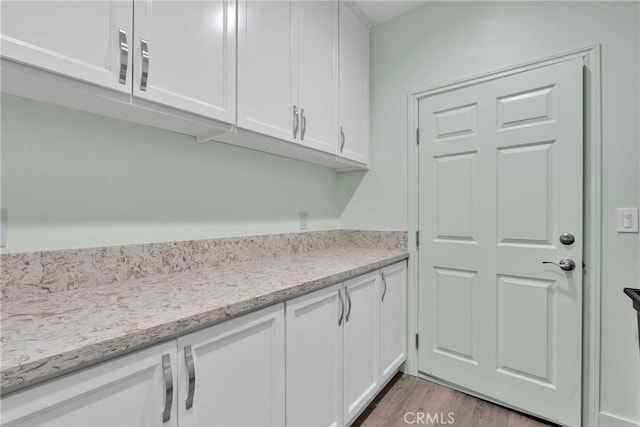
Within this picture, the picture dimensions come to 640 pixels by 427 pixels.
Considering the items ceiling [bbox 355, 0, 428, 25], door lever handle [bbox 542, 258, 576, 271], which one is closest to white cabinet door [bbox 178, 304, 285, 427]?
door lever handle [bbox 542, 258, 576, 271]

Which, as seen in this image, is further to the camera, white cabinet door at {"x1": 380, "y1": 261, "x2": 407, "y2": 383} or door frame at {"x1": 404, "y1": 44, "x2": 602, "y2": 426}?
white cabinet door at {"x1": 380, "y1": 261, "x2": 407, "y2": 383}

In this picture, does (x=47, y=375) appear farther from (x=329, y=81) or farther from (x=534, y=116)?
(x=534, y=116)

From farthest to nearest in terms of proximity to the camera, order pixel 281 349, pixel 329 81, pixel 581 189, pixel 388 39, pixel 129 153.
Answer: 1. pixel 388 39
2. pixel 329 81
3. pixel 581 189
4. pixel 129 153
5. pixel 281 349

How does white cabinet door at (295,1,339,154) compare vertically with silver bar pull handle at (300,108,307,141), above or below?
above

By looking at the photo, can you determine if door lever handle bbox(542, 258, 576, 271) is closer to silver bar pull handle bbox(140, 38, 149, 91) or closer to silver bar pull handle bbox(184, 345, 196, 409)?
silver bar pull handle bbox(184, 345, 196, 409)

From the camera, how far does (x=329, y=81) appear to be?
1.78 metres

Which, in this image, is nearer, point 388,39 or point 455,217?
point 455,217

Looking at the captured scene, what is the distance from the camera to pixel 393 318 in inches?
73.0

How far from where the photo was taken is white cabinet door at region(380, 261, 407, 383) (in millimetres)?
1722

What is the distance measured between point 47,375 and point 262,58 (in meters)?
1.33

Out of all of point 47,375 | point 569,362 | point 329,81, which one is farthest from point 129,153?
point 569,362

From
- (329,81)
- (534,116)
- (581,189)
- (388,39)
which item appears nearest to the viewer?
(581,189)

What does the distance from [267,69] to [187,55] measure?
40 cm

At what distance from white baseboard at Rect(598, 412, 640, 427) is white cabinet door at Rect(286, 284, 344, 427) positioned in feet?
4.48
